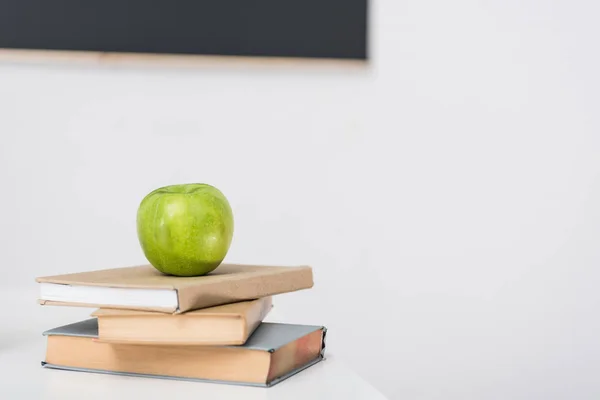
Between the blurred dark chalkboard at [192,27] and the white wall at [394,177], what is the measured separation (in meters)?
0.06

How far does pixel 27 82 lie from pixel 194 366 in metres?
1.40

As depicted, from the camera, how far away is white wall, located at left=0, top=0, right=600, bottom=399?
1929 mm

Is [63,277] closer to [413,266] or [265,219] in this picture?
Answer: [265,219]

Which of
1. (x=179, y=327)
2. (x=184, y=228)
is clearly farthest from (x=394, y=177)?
(x=179, y=327)

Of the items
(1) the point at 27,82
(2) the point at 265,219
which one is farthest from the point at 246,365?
(1) the point at 27,82

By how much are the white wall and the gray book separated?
1.21m

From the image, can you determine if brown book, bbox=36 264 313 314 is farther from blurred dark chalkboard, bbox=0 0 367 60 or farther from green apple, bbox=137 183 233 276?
blurred dark chalkboard, bbox=0 0 367 60

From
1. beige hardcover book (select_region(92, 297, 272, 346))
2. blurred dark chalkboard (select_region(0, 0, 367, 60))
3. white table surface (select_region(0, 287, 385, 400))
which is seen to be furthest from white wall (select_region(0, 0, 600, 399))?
beige hardcover book (select_region(92, 297, 272, 346))

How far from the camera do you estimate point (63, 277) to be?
0.76m

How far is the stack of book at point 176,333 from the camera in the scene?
69 cm

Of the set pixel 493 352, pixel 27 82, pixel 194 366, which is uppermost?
pixel 27 82

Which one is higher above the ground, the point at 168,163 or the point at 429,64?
the point at 429,64

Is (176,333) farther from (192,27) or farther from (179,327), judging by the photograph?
(192,27)

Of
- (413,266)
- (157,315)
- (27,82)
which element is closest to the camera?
(157,315)
